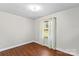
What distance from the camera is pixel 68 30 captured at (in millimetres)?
2828

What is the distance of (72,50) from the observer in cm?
271

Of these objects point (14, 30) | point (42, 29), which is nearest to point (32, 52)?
point (14, 30)

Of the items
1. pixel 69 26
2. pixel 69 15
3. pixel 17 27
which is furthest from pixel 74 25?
pixel 17 27

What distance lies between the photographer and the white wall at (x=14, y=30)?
10.7 ft

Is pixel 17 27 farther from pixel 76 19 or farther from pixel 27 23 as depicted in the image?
pixel 76 19

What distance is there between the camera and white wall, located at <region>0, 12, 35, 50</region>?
10.7 feet

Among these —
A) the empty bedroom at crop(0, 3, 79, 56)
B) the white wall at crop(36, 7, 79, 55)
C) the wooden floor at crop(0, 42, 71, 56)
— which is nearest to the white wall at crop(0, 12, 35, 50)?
the empty bedroom at crop(0, 3, 79, 56)

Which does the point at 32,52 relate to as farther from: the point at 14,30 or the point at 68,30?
the point at 68,30

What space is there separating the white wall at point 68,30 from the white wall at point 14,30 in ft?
6.79

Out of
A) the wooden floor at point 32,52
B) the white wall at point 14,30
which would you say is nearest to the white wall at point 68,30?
the wooden floor at point 32,52

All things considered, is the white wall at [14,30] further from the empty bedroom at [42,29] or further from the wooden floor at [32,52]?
the wooden floor at [32,52]

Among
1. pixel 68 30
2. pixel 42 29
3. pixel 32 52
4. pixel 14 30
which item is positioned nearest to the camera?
pixel 68 30

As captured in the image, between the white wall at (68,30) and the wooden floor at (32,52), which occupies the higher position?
the white wall at (68,30)

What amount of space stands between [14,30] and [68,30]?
8.41ft
